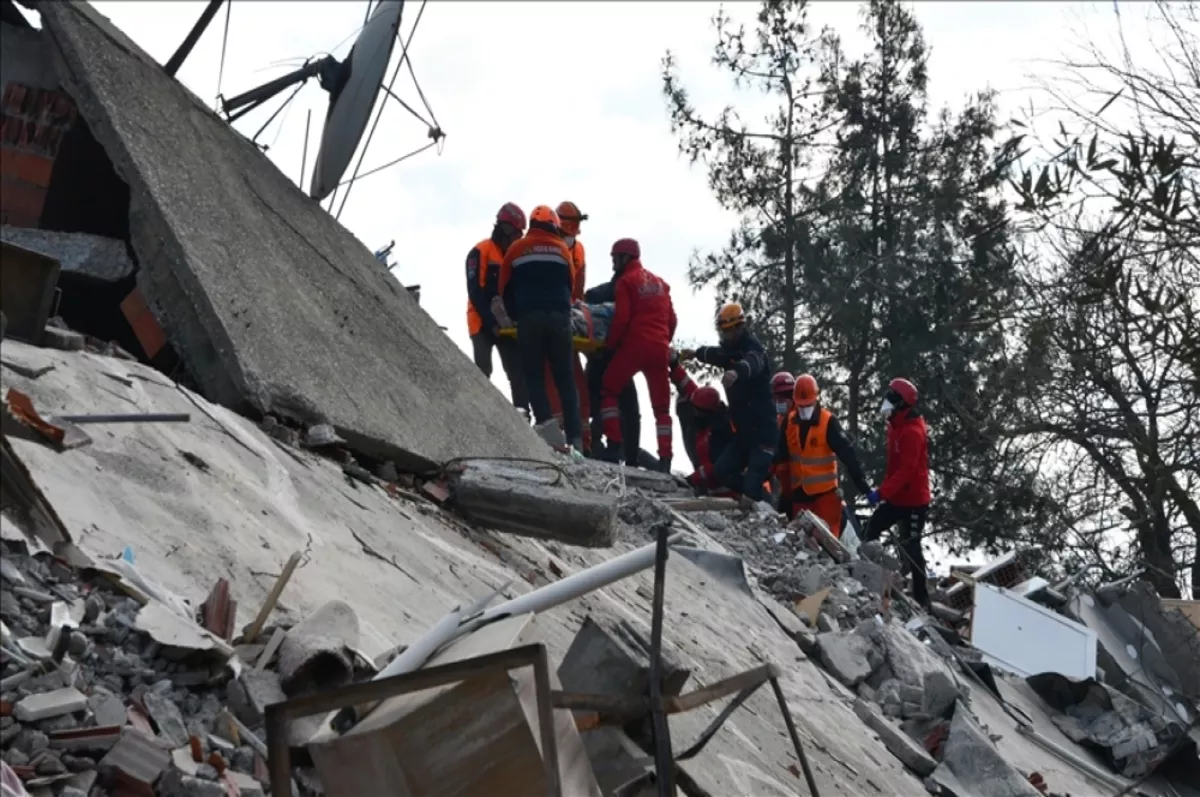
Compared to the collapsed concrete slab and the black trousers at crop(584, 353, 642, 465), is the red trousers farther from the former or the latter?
the collapsed concrete slab

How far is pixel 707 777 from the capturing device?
16.0 ft

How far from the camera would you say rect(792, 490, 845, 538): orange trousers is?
1204cm

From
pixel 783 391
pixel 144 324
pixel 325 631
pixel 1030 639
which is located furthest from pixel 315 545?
pixel 783 391

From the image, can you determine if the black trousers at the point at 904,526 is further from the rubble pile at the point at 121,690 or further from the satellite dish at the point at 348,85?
the rubble pile at the point at 121,690

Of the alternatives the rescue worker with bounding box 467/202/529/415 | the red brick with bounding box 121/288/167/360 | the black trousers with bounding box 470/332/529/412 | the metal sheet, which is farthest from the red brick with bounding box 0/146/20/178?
the metal sheet

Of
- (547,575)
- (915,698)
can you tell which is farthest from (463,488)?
(915,698)

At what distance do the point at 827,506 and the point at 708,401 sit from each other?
1394mm

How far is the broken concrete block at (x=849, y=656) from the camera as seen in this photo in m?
7.64

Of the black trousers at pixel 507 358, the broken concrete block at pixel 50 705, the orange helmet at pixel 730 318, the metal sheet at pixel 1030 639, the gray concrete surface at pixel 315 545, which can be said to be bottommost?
the broken concrete block at pixel 50 705

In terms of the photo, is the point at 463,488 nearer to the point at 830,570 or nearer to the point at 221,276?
the point at 221,276

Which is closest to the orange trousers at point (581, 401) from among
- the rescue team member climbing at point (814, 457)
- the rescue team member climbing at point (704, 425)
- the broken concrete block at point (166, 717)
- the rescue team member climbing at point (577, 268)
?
the rescue team member climbing at point (577, 268)

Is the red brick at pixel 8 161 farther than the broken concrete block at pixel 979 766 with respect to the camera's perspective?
No

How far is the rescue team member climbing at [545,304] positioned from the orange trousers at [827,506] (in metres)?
2.47

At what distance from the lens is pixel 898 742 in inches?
269
